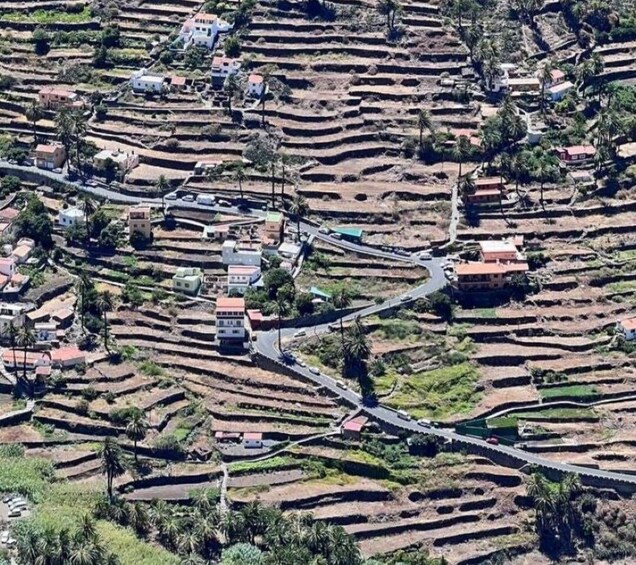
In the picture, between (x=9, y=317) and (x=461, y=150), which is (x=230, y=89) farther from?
(x=9, y=317)

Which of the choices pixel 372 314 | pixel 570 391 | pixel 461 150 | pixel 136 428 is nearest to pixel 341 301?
pixel 372 314

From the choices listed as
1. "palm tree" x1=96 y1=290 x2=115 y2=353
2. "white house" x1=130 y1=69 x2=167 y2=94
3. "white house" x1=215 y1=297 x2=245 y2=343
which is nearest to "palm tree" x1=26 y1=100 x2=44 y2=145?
"white house" x1=130 y1=69 x2=167 y2=94

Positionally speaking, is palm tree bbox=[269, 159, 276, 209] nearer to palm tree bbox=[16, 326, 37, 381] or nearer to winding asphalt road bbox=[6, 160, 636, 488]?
winding asphalt road bbox=[6, 160, 636, 488]

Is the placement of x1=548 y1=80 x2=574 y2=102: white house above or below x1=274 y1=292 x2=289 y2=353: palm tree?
above

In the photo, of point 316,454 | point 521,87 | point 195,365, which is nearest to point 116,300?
point 195,365

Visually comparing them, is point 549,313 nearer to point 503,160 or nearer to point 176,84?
point 503,160

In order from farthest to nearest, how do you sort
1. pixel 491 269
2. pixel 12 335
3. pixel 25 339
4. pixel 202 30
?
pixel 202 30, pixel 491 269, pixel 12 335, pixel 25 339
